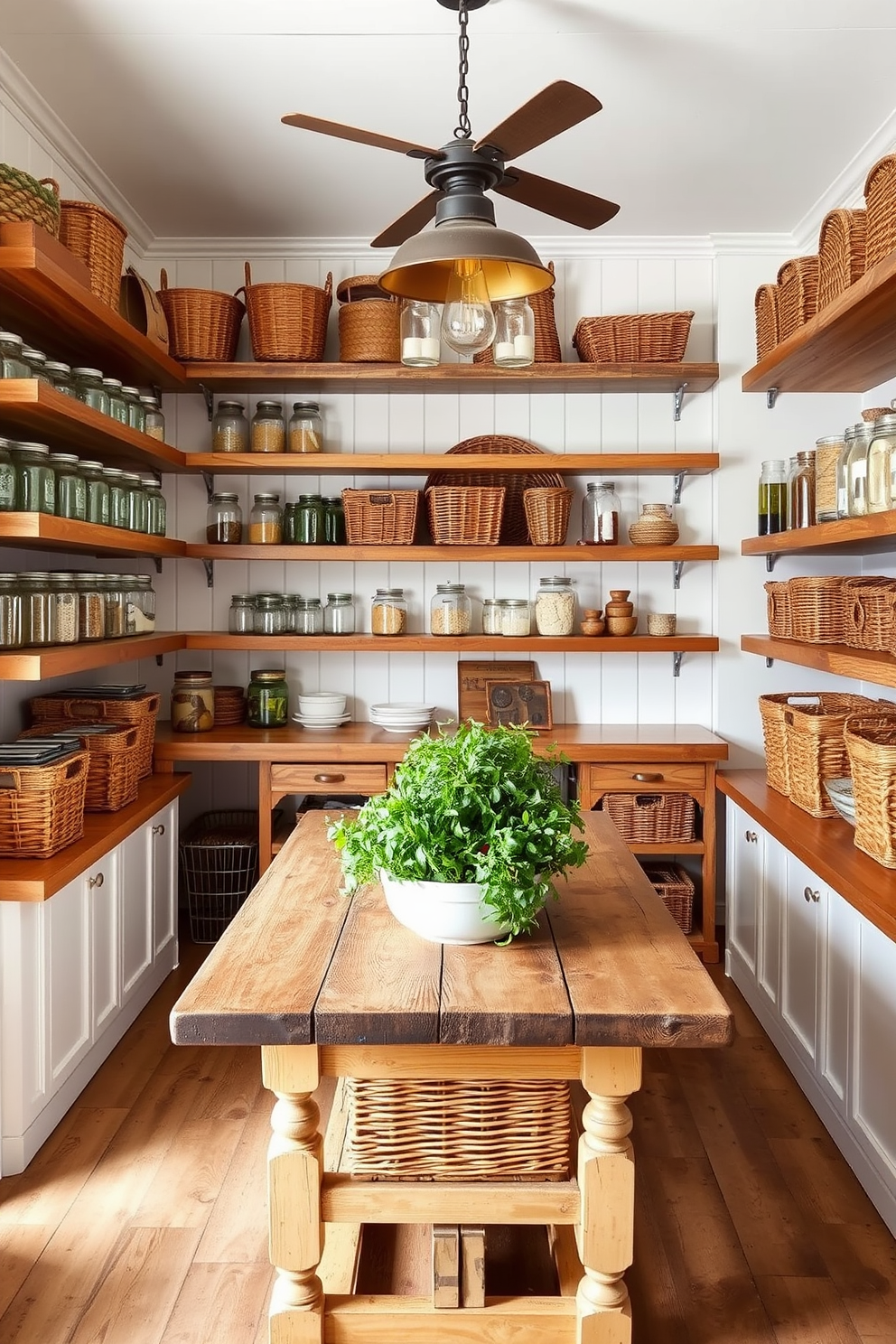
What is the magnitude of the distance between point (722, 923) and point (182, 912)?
2186mm

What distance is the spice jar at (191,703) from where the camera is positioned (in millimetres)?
3949

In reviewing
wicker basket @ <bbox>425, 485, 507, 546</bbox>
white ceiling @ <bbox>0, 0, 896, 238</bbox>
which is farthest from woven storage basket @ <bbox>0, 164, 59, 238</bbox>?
wicker basket @ <bbox>425, 485, 507, 546</bbox>

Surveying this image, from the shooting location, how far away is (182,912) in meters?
4.26

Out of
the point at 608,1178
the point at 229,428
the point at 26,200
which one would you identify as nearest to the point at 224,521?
the point at 229,428

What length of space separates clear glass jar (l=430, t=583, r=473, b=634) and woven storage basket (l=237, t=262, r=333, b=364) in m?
1.00

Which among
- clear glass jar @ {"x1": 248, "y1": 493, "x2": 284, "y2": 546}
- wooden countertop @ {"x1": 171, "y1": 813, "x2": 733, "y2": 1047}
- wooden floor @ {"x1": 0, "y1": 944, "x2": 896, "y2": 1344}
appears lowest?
wooden floor @ {"x1": 0, "y1": 944, "x2": 896, "y2": 1344}

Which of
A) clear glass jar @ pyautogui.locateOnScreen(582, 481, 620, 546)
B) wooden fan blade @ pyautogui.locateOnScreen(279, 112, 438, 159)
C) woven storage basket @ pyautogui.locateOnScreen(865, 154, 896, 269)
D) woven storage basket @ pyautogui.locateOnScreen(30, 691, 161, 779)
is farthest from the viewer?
clear glass jar @ pyautogui.locateOnScreen(582, 481, 620, 546)

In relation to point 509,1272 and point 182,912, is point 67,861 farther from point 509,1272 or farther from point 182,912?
point 182,912

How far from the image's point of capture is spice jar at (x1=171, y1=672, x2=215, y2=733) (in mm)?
3949

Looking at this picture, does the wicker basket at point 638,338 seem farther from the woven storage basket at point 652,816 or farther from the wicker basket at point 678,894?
the wicker basket at point 678,894

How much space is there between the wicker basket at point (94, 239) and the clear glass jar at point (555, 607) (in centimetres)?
181

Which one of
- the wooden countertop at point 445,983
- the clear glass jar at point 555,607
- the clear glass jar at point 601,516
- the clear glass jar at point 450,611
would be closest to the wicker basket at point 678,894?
the clear glass jar at point 555,607

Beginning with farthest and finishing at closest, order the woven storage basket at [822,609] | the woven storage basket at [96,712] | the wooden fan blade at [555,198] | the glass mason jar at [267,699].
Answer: the glass mason jar at [267,699] < the woven storage basket at [96,712] < the woven storage basket at [822,609] < the wooden fan blade at [555,198]

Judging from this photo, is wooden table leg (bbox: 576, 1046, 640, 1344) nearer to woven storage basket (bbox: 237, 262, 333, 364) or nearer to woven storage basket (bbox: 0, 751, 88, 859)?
woven storage basket (bbox: 0, 751, 88, 859)
